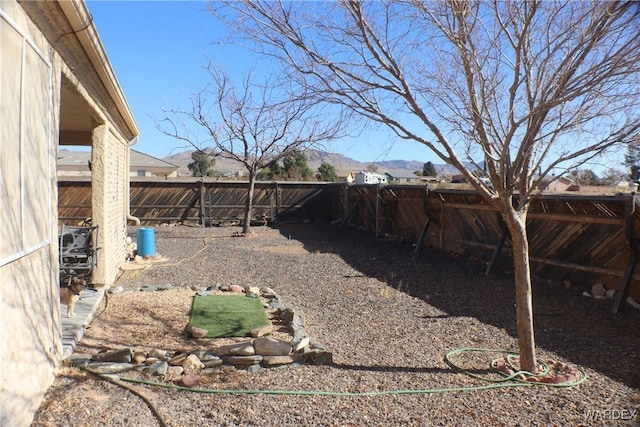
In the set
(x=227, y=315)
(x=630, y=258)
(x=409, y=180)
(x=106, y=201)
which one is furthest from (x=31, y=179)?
(x=409, y=180)

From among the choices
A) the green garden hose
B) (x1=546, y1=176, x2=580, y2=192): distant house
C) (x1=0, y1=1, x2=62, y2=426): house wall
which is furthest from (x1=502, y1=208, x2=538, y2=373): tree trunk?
(x1=0, y1=1, x2=62, y2=426): house wall

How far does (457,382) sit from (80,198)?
1691 centimetres

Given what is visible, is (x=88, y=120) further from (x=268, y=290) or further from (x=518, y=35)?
(x=518, y=35)

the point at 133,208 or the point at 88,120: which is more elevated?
the point at 88,120

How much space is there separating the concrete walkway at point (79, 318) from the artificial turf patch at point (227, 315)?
45.9 inches

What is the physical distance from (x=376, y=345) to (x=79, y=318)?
3233 millimetres

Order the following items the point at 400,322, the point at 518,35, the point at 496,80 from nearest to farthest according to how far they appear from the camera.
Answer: the point at 518,35 → the point at 496,80 → the point at 400,322

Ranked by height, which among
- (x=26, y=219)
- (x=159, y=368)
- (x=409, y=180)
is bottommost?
(x=159, y=368)

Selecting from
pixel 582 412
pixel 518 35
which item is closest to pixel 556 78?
pixel 518 35

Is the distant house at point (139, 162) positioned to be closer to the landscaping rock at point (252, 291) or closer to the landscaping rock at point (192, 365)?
the landscaping rock at point (252, 291)

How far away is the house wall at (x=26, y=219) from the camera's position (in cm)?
305

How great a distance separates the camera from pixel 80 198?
18547mm

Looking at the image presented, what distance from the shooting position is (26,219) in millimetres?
3518

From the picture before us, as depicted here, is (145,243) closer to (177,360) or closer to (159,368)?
(177,360)
